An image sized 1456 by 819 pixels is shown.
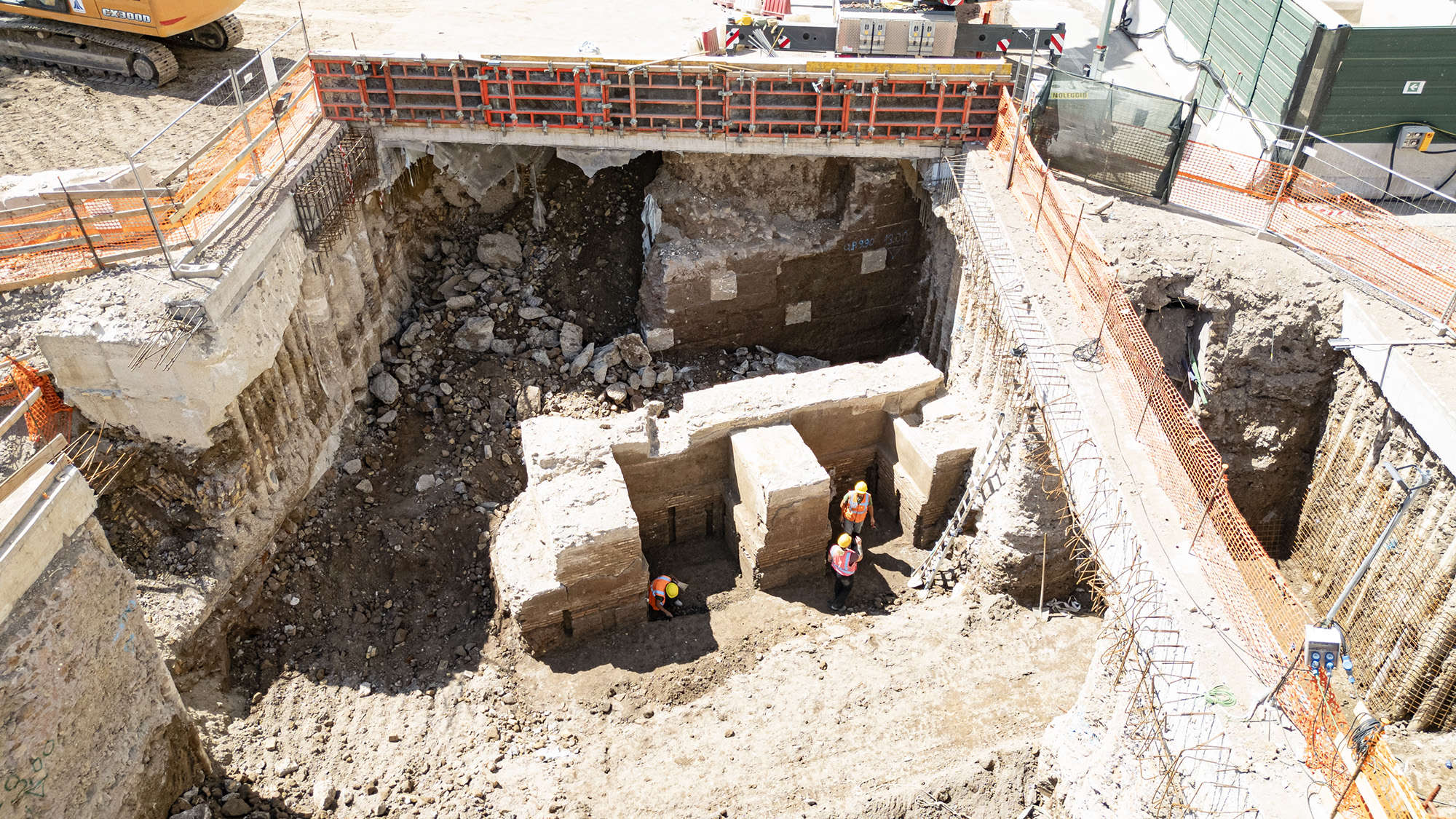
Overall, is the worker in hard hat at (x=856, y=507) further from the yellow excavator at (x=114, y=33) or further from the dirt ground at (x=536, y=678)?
the yellow excavator at (x=114, y=33)

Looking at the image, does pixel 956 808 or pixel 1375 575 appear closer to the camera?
pixel 956 808

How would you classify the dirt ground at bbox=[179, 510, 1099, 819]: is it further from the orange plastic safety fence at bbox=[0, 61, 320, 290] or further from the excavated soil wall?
the orange plastic safety fence at bbox=[0, 61, 320, 290]

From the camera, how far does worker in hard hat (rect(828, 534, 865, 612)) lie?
380 inches

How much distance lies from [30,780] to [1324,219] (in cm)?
1228

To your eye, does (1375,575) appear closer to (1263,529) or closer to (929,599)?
(1263,529)

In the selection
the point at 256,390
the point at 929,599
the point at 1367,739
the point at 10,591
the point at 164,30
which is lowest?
the point at 929,599

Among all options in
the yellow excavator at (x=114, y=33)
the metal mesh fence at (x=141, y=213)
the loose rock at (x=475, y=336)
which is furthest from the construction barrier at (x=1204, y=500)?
the yellow excavator at (x=114, y=33)

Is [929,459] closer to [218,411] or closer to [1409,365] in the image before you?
[1409,365]

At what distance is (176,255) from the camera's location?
934 centimetres

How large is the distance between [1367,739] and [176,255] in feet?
34.0

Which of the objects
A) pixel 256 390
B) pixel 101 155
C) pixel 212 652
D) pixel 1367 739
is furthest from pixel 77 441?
pixel 1367 739

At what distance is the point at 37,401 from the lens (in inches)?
337

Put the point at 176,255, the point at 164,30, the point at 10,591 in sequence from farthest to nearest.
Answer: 1. the point at 164,30
2. the point at 176,255
3. the point at 10,591

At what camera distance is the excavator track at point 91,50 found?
46.5 ft
